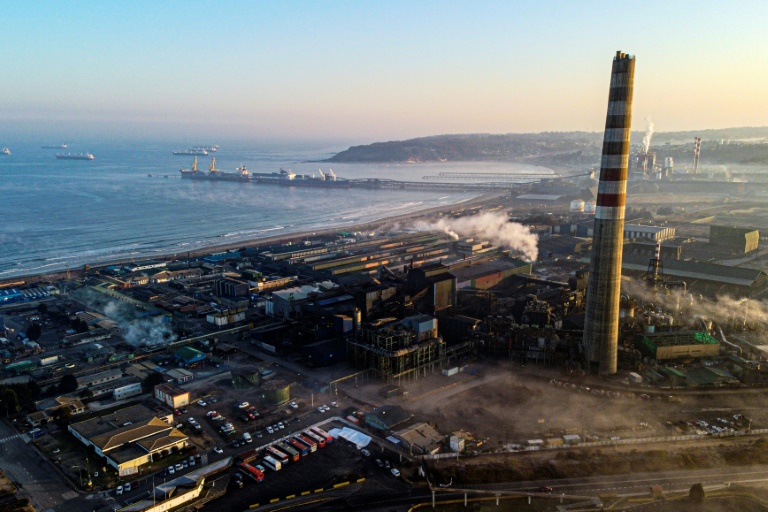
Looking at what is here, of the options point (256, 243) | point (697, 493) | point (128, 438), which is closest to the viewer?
point (697, 493)

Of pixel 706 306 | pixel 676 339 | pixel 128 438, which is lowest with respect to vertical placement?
pixel 128 438

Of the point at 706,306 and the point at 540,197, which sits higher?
the point at 540,197

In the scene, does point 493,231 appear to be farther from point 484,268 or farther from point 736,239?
point 736,239

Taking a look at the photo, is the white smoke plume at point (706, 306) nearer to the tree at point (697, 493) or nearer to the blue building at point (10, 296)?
the tree at point (697, 493)

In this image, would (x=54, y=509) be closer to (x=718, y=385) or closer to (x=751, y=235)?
(x=718, y=385)

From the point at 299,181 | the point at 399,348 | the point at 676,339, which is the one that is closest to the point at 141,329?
the point at 399,348

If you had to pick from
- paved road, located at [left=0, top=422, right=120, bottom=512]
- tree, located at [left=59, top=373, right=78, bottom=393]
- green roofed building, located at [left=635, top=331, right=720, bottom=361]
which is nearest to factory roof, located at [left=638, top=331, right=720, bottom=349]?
green roofed building, located at [left=635, top=331, right=720, bottom=361]
